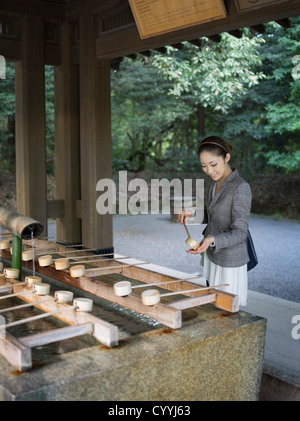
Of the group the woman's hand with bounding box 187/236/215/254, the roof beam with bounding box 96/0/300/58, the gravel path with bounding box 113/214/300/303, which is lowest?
the gravel path with bounding box 113/214/300/303

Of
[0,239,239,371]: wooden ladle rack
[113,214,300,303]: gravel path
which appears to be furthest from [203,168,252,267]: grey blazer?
[113,214,300,303]: gravel path

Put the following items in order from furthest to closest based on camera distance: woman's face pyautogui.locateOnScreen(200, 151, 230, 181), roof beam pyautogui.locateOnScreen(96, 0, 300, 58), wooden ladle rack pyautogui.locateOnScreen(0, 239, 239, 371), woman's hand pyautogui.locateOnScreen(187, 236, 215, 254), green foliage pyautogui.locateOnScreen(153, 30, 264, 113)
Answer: green foliage pyautogui.locateOnScreen(153, 30, 264, 113) < roof beam pyautogui.locateOnScreen(96, 0, 300, 58) < woman's face pyautogui.locateOnScreen(200, 151, 230, 181) < woman's hand pyautogui.locateOnScreen(187, 236, 215, 254) < wooden ladle rack pyautogui.locateOnScreen(0, 239, 239, 371)

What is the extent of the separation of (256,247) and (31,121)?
5.58 metres

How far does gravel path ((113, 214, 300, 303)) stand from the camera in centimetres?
601

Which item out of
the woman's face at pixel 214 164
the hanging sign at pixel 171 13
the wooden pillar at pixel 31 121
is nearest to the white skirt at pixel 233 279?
the woman's face at pixel 214 164

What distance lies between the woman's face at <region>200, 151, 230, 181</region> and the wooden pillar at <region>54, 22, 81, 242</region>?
2384mm

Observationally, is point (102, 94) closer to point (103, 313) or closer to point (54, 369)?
point (103, 313)

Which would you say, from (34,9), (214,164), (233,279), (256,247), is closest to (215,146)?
(214,164)

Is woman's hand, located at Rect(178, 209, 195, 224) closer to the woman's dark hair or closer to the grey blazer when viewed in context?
the grey blazer

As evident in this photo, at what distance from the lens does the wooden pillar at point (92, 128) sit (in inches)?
162

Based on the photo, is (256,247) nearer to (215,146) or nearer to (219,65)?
(219,65)

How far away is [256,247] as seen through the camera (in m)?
8.59

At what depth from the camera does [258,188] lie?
13797 millimetres

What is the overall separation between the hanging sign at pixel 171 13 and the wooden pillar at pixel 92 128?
29.9 inches
